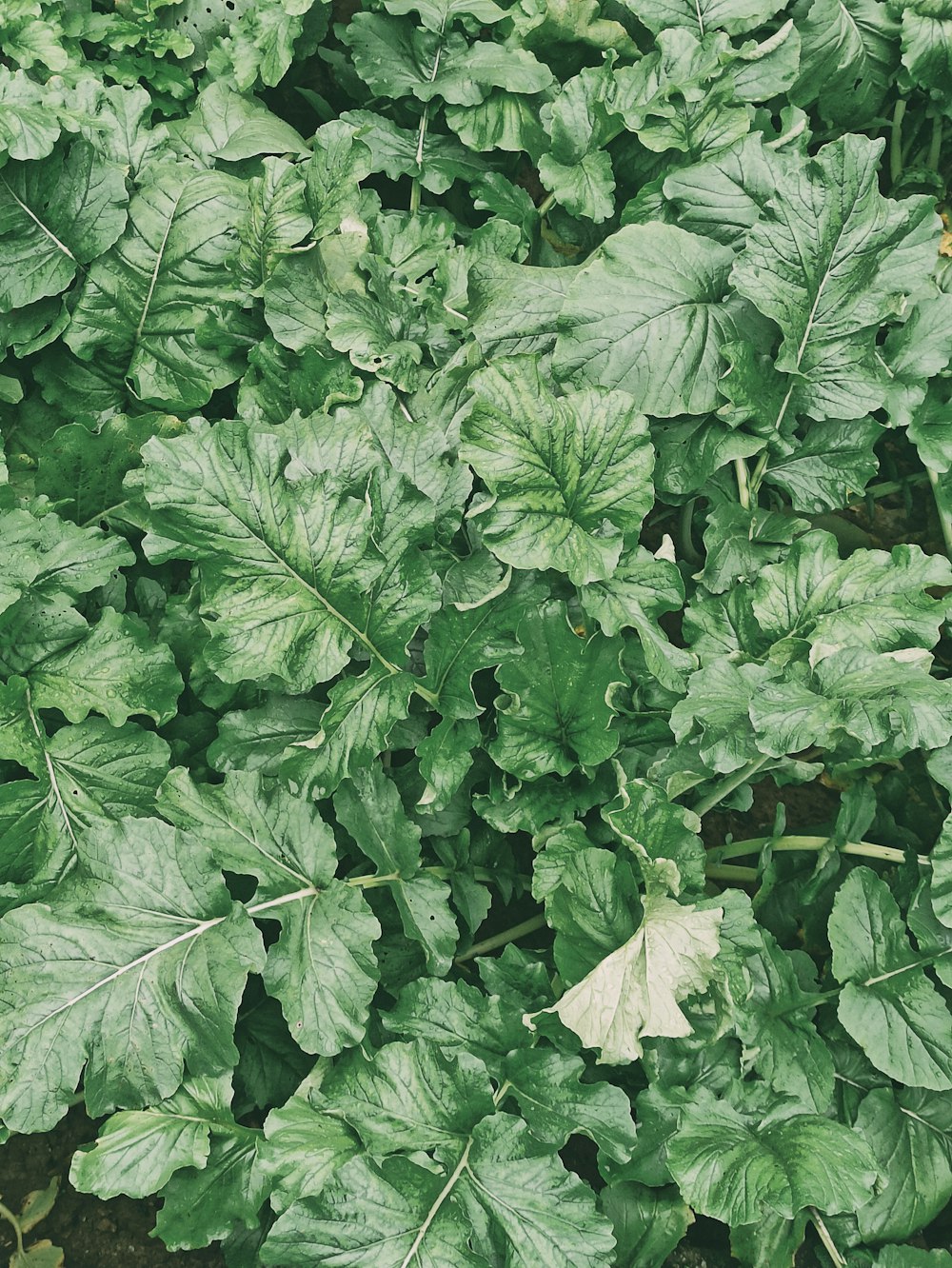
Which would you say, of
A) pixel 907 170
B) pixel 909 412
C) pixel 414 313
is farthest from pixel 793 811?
pixel 907 170

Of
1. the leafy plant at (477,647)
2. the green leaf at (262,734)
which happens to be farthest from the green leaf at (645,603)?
the green leaf at (262,734)

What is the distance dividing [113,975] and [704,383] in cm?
147

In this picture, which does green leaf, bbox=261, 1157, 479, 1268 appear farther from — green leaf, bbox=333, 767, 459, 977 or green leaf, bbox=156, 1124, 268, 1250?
green leaf, bbox=333, 767, 459, 977

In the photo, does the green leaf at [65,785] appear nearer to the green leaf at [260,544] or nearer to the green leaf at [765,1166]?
the green leaf at [260,544]

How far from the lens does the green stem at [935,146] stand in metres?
2.70

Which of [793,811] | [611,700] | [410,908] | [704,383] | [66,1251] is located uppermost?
[704,383]

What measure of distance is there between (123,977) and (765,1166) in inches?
40.4

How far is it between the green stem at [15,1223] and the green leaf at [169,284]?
5.07 ft

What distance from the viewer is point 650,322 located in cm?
206

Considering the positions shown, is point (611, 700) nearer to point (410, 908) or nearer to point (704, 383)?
point (410, 908)

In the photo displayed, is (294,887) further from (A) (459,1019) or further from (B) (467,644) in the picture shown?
(B) (467,644)

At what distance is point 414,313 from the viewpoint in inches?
86.9

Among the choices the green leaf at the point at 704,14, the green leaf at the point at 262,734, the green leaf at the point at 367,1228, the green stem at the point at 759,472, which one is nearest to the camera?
the green leaf at the point at 367,1228

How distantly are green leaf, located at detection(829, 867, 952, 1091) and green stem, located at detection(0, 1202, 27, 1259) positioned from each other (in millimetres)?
1482
